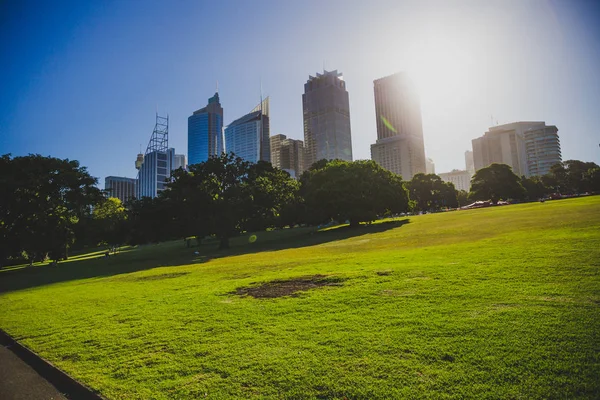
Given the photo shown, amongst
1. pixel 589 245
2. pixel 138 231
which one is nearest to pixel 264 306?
pixel 589 245

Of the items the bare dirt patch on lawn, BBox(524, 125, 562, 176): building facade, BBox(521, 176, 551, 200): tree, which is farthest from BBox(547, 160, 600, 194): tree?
the bare dirt patch on lawn

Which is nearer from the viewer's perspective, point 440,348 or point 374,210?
point 440,348

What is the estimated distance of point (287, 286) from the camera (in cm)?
1230

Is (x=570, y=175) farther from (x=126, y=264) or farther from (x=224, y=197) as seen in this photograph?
(x=126, y=264)

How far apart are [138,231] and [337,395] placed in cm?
6271

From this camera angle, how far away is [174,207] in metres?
45.7

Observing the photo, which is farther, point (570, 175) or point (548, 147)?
point (548, 147)

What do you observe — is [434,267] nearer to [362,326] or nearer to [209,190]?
[362,326]

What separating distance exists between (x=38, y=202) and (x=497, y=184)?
100622 millimetres

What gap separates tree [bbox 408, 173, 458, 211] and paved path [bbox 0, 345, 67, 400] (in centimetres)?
10834

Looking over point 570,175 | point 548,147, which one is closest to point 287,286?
point 570,175

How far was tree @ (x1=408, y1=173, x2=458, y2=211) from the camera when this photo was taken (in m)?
106

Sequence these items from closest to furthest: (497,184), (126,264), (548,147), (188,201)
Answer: (126,264) → (188,201) → (497,184) → (548,147)

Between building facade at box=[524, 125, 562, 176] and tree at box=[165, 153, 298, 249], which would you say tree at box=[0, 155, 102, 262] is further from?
building facade at box=[524, 125, 562, 176]
